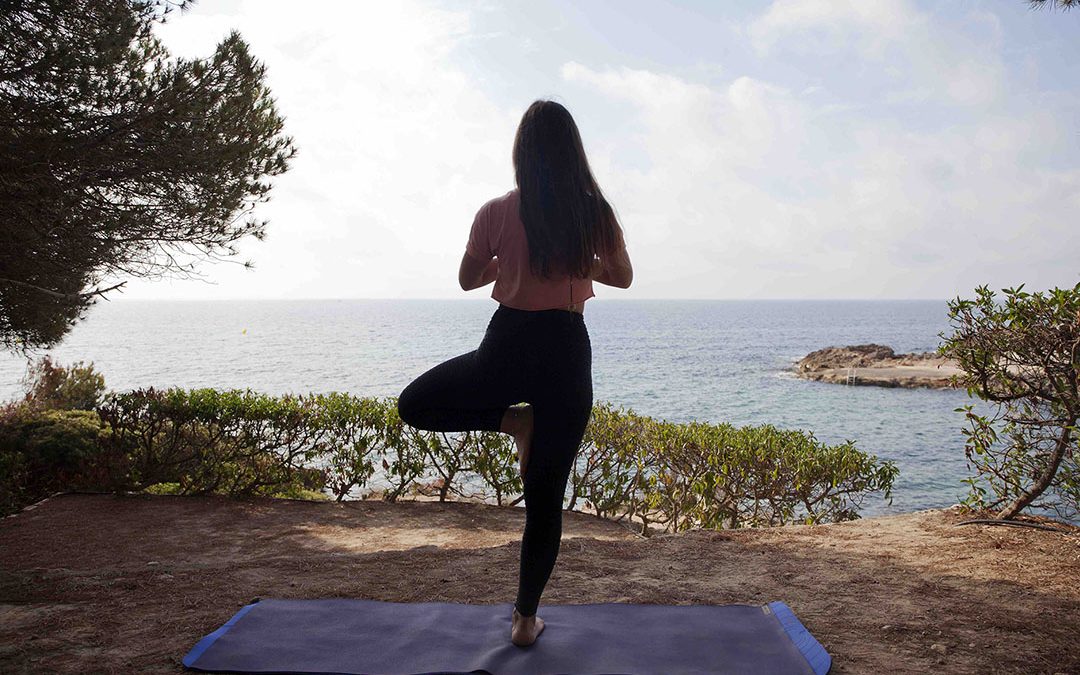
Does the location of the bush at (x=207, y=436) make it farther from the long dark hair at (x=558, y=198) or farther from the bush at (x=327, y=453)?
the long dark hair at (x=558, y=198)

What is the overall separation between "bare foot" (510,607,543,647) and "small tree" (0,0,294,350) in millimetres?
4913

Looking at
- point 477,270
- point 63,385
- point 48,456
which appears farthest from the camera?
point 63,385

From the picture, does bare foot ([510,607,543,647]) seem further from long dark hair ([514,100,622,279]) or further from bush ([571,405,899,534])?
bush ([571,405,899,534])

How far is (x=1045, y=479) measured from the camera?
5203 millimetres

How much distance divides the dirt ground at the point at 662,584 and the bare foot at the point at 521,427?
1.26 meters

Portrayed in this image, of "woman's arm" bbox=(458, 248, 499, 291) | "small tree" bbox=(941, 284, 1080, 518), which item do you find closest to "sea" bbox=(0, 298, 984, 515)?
"small tree" bbox=(941, 284, 1080, 518)

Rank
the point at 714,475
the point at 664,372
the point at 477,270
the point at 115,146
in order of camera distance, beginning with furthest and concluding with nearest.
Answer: the point at 664,372 → the point at 714,475 → the point at 115,146 → the point at 477,270

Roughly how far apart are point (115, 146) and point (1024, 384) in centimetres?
759

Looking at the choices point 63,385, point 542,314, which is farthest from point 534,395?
point 63,385

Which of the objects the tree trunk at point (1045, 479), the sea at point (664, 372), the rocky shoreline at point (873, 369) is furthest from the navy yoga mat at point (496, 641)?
the rocky shoreline at point (873, 369)

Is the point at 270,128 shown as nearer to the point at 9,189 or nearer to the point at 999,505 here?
the point at 9,189

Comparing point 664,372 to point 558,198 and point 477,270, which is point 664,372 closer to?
point 477,270

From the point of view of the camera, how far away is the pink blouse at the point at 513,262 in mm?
2934

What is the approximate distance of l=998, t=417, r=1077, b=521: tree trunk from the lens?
5133 mm
